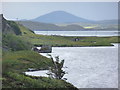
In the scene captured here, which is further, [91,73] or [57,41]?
[57,41]

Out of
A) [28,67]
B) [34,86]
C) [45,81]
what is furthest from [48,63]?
[34,86]

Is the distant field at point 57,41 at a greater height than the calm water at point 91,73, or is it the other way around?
the calm water at point 91,73

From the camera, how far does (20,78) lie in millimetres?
23500

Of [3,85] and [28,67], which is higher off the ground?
[3,85]

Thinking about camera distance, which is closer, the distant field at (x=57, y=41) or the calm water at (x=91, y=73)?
the calm water at (x=91, y=73)

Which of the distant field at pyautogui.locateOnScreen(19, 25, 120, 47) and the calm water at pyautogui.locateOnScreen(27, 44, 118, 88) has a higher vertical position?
the calm water at pyautogui.locateOnScreen(27, 44, 118, 88)

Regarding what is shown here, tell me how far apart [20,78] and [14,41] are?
1227 inches

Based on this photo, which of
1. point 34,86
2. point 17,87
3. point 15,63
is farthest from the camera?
point 15,63

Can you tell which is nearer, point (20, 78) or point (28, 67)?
point (20, 78)

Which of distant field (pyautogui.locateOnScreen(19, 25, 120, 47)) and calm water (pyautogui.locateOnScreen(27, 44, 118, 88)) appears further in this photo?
distant field (pyautogui.locateOnScreen(19, 25, 120, 47))

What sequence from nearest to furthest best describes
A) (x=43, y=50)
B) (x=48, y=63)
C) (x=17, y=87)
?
(x=17, y=87) < (x=48, y=63) < (x=43, y=50)

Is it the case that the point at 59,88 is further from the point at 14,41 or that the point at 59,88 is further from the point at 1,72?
the point at 14,41

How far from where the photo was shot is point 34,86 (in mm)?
21375

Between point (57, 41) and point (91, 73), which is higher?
point (91, 73)
